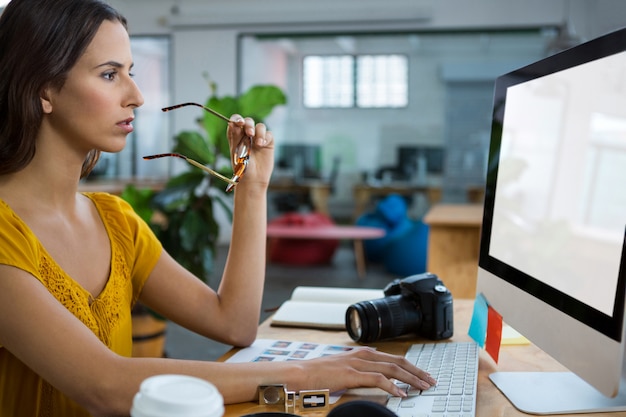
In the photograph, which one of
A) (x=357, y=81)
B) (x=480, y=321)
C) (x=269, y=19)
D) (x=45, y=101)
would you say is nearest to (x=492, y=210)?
(x=480, y=321)

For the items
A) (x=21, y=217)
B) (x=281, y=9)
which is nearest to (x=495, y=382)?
(x=21, y=217)

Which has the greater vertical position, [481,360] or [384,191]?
[481,360]

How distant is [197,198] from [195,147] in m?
0.26

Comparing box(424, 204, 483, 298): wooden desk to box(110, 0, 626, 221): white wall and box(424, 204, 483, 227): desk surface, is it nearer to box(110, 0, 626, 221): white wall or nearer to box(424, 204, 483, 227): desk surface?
box(424, 204, 483, 227): desk surface

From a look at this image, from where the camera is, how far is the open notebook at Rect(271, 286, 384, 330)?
1.45 m

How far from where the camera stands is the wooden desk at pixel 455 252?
355 centimetres

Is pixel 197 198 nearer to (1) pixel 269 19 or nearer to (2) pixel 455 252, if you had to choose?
(2) pixel 455 252

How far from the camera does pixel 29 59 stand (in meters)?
1.14

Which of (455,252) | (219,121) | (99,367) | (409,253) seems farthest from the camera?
(409,253)

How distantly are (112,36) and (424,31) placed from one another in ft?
23.5

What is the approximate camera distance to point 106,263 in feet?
4.33

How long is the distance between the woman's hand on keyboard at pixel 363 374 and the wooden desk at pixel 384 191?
7.06 metres

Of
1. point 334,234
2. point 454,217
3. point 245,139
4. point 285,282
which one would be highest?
point 245,139

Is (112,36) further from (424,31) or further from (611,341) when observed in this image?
(424,31)
